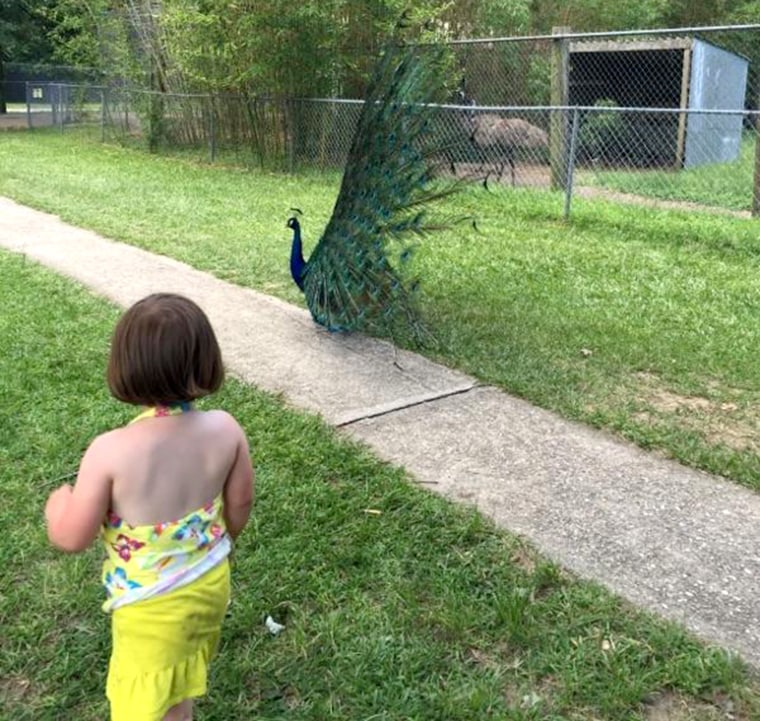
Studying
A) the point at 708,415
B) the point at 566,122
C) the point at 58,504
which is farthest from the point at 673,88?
the point at 58,504

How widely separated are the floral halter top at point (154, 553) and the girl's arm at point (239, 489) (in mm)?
82

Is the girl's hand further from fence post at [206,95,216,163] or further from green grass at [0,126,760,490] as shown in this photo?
fence post at [206,95,216,163]

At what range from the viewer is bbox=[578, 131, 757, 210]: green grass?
11117 millimetres

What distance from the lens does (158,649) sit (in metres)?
1.86

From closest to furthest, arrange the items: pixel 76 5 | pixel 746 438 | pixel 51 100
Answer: pixel 746 438
pixel 76 5
pixel 51 100

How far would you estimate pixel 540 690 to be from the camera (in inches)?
93.5

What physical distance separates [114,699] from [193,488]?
1.61ft

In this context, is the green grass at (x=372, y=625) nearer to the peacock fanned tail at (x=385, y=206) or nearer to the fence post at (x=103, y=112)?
the peacock fanned tail at (x=385, y=206)

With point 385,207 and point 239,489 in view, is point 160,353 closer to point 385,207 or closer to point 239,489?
point 239,489

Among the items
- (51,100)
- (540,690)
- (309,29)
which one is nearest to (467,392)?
(540,690)

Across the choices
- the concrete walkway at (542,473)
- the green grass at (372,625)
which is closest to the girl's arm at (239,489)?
the green grass at (372,625)

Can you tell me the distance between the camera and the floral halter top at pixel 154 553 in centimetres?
183

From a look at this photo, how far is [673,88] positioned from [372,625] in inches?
627

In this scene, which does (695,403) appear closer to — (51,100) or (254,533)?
(254,533)
